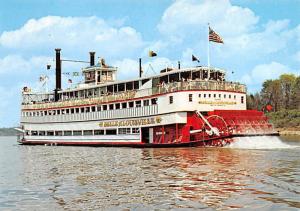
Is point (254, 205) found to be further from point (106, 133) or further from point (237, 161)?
point (106, 133)

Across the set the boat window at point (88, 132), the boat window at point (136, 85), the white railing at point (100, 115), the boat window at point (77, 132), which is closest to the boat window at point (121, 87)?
the boat window at point (136, 85)

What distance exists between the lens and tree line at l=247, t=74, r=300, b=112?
315ft

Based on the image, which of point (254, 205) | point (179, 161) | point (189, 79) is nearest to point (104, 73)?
point (189, 79)

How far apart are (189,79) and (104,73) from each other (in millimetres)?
16545

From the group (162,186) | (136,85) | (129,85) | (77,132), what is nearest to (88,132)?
(77,132)

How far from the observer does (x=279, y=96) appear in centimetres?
9750

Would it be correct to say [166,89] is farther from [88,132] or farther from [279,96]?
[279,96]

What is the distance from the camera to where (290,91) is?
324 feet

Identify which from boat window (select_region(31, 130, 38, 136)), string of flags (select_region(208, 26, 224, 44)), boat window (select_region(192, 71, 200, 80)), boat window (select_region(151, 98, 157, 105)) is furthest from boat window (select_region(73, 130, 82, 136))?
string of flags (select_region(208, 26, 224, 44))

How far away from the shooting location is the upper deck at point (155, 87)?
104 feet

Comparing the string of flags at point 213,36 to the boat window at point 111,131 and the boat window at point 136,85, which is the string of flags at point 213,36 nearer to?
the boat window at point 136,85

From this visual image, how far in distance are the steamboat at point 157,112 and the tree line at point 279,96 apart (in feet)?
192

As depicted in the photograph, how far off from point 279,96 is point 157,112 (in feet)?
232

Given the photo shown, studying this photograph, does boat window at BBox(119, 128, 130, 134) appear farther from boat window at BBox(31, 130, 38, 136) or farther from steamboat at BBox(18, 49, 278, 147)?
boat window at BBox(31, 130, 38, 136)
